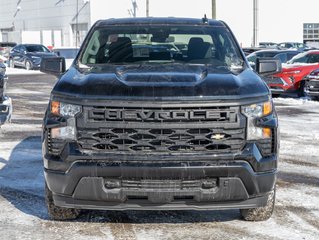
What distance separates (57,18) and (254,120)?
60.9 m

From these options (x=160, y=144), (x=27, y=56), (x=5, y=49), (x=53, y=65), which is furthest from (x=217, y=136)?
(x=5, y=49)

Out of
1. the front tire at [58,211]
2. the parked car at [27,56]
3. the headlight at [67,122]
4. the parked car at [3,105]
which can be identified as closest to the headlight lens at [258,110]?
the headlight at [67,122]

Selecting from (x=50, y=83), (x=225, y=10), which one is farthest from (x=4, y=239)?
(x=225, y=10)

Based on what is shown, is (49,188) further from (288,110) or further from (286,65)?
(286,65)

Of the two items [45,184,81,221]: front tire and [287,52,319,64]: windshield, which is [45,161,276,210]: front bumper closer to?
[45,184,81,221]: front tire

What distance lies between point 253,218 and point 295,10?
194ft

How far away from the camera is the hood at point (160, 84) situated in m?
4.51

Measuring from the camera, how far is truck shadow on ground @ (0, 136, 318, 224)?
5.28 m

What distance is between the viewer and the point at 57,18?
208 feet

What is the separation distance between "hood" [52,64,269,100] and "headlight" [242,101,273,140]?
0.32ft

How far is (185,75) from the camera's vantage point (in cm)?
488

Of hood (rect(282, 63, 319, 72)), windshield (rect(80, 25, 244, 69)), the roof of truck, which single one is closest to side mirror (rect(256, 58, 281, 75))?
windshield (rect(80, 25, 244, 69))

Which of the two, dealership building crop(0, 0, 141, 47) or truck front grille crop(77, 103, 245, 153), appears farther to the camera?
dealership building crop(0, 0, 141, 47)

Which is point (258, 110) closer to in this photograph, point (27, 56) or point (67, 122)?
point (67, 122)
